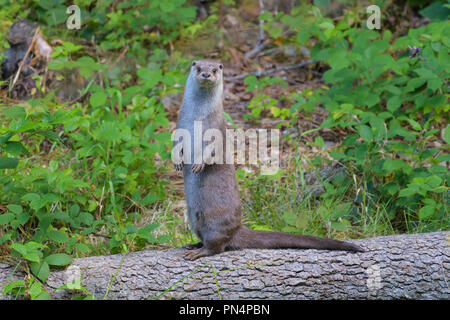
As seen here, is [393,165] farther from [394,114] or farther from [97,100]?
Answer: [97,100]

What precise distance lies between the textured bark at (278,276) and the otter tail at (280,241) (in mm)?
92

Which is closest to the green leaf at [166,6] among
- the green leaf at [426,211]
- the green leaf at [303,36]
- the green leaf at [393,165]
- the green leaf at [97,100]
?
the green leaf at [303,36]

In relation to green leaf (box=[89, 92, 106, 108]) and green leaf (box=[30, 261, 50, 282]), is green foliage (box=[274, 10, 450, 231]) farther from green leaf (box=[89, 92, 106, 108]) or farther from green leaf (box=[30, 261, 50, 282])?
green leaf (box=[30, 261, 50, 282])

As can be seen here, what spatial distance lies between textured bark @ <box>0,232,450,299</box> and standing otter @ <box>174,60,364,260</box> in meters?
0.19

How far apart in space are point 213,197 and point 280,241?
24.4 inches

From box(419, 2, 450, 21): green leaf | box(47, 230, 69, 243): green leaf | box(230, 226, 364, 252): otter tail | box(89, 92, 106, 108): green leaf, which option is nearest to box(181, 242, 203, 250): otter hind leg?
box(230, 226, 364, 252): otter tail

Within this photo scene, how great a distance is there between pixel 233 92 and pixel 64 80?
7.76 feet

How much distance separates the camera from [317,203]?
5523 mm

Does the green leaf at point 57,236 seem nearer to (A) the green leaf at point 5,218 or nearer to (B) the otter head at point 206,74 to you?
(A) the green leaf at point 5,218

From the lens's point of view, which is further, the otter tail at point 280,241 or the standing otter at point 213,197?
the standing otter at point 213,197

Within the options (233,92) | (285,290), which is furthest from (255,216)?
(233,92)

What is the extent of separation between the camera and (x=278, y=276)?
12.2 feet

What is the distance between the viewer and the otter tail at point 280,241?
3939mm

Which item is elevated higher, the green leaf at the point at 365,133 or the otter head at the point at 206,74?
the otter head at the point at 206,74
